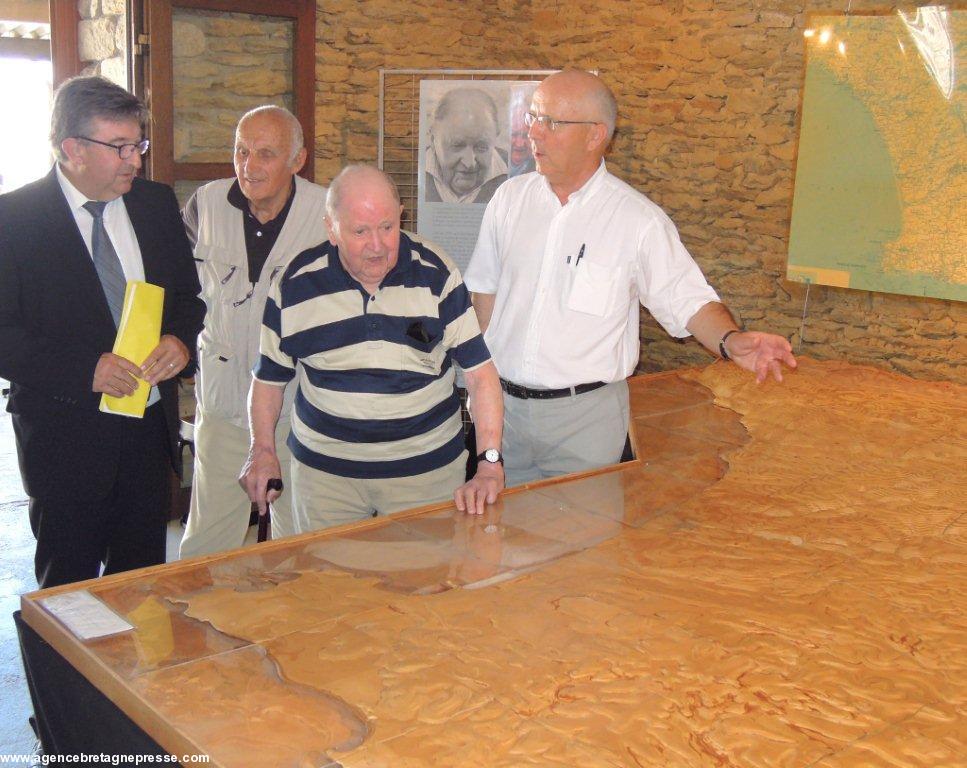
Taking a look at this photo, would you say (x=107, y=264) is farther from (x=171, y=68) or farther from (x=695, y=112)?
(x=695, y=112)

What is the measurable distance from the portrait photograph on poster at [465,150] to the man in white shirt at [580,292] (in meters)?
2.09

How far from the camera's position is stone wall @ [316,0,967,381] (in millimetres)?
5414

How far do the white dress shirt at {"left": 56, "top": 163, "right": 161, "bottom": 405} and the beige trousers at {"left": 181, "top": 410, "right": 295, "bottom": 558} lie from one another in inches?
18.5

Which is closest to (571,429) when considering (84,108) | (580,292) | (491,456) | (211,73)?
(580,292)

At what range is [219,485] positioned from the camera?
304 centimetres

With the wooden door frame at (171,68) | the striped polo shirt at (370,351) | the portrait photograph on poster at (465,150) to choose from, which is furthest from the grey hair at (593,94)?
the wooden door frame at (171,68)

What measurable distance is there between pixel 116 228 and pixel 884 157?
157 inches

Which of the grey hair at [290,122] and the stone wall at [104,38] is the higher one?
the stone wall at [104,38]

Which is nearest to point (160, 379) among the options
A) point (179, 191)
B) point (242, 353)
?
point (242, 353)

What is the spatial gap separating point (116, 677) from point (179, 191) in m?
3.81

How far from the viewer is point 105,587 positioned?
182 centimetres

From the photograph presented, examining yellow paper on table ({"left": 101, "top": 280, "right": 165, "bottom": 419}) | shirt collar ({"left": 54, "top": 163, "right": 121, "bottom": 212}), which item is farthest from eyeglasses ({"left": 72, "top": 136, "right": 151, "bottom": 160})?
yellow paper on table ({"left": 101, "top": 280, "right": 165, "bottom": 419})

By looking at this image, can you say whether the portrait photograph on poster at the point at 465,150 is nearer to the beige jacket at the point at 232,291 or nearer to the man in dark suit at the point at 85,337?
the beige jacket at the point at 232,291

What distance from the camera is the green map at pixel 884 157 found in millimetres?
4859
